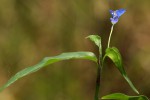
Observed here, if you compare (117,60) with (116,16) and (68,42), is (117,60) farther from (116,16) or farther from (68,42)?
(68,42)

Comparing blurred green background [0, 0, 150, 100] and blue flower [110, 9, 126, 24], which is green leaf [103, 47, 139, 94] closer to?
blue flower [110, 9, 126, 24]

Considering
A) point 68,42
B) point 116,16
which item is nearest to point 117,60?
point 116,16

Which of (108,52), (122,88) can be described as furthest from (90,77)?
(108,52)

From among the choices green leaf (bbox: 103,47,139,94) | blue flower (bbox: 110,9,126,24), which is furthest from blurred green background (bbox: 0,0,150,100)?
green leaf (bbox: 103,47,139,94)

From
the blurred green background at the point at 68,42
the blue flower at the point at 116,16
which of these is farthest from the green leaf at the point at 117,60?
the blurred green background at the point at 68,42

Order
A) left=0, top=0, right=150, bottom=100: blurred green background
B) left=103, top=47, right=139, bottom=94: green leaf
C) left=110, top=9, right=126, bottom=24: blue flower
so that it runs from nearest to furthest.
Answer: left=103, top=47, right=139, bottom=94: green leaf
left=110, top=9, right=126, bottom=24: blue flower
left=0, top=0, right=150, bottom=100: blurred green background

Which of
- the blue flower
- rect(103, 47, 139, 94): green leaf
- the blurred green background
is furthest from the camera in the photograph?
the blurred green background

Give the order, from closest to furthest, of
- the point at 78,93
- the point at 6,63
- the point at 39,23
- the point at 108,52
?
the point at 108,52 → the point at 78,93 → the point at 6,63 → the point at 39,23

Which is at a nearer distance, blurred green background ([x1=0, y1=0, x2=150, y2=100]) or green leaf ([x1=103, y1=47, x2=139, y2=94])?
green leaf ([x1=103, y1=47, x2=139, y2=94])

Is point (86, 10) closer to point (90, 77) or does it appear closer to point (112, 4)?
point (112, 4)
